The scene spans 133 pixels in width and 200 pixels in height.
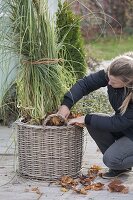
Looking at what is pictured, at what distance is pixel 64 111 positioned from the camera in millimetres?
4746

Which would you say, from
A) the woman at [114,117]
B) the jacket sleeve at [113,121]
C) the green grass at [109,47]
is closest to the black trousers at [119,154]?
the woman at [114,117]

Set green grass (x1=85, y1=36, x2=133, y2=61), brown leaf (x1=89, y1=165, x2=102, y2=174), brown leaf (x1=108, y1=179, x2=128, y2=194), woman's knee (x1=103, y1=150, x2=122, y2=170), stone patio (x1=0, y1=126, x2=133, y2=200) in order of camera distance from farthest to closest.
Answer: green grass (x1=85, y1=36, x2=133, y2=61) → brown leaf (x1=89, y1=165, x2=102, y2=174) → woman's knee (x1=103, y1=150, x2=122, y2=170) → brown leaf (x1=108, y1=179, x2=128, y2=194) → stone patio (x1=0, y1=126, x2=133, y2=200)

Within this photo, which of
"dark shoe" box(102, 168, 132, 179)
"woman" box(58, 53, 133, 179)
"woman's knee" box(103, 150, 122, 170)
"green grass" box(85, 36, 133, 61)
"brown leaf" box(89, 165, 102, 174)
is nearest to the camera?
"woman" box(58, 53, 133, 179)

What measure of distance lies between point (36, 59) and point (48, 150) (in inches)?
28.9

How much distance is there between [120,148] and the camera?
4.74 metres

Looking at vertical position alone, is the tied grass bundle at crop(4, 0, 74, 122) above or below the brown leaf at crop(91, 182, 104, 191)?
above

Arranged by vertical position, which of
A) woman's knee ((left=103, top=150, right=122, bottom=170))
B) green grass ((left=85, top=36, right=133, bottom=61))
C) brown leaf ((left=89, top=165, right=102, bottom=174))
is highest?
green grass ((left=85, top=36, right=133, bottom=61))

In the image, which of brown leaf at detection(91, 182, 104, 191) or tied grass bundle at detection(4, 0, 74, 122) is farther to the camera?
tied grass bundle at detection(4, 0, 74, 122)

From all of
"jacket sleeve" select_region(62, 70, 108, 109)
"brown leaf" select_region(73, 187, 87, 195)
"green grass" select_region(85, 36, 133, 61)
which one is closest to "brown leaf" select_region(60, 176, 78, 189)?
"brown leaf" select_region(73, 187, 87, 195)

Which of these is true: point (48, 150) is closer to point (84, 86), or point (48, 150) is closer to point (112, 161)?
point (112, 161)

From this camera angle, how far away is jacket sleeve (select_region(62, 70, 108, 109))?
4.81m

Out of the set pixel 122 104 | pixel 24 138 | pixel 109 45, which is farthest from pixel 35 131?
pixel 109 45

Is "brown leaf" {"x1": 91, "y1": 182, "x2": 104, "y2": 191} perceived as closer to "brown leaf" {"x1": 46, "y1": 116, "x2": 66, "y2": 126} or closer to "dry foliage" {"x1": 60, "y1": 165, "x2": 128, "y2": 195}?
"dry foliage" {"x1": 60, "y1": 165, "x2": 128, "y2": 195}

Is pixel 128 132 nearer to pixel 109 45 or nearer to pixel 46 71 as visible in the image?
pixel 46 71
